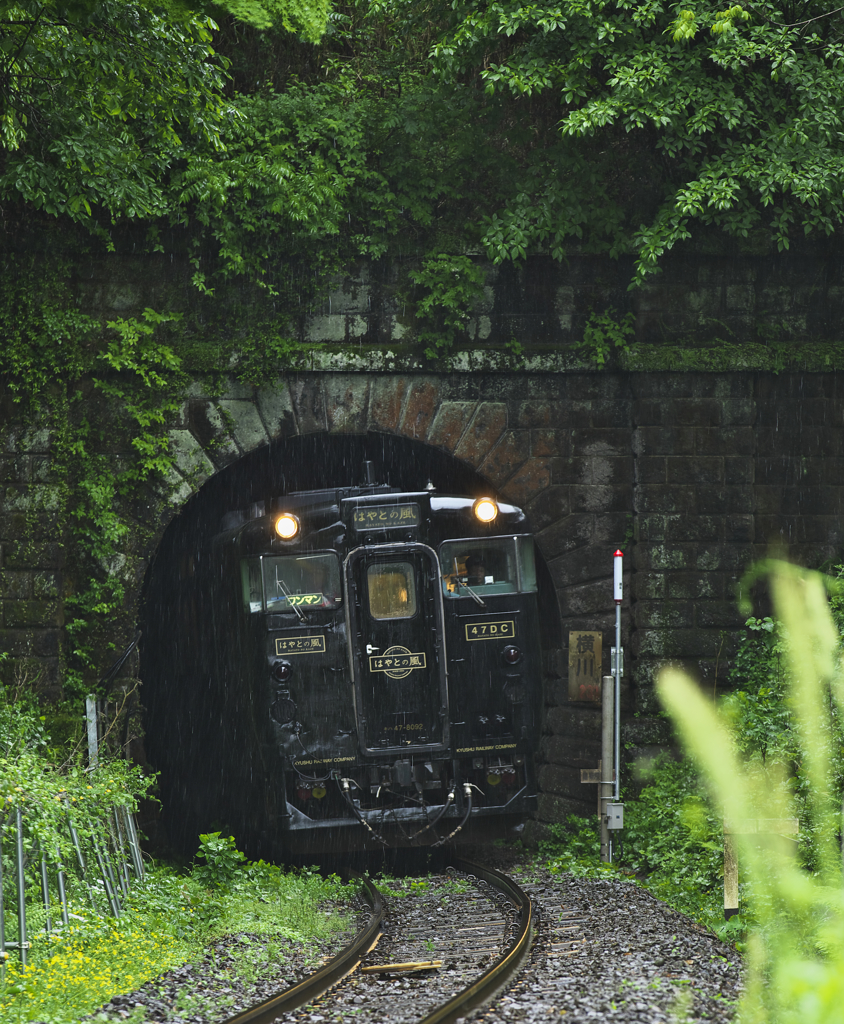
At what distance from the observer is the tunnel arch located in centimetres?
1123

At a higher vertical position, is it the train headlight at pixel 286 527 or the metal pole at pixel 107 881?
the train headlight at pixel 286 527

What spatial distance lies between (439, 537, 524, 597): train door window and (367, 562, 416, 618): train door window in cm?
32

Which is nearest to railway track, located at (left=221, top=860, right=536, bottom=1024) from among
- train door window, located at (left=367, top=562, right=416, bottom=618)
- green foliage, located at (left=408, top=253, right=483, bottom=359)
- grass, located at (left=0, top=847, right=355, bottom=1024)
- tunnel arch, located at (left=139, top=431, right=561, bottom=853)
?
grass, located at (left=0, top=847, right=355, bottom=1024)

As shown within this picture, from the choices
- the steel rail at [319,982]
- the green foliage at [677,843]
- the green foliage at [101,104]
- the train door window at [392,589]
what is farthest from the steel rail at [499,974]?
the green foliage at [101,104]

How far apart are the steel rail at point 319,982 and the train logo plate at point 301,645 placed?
8.38 ft

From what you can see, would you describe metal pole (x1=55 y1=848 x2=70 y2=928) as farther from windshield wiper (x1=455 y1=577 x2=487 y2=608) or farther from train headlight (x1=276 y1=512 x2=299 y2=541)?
windshield wiper (x1=455 y1=577 x2=487 y2=608)

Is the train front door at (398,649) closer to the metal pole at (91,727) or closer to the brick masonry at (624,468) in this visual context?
the brick masonry at (624,468)

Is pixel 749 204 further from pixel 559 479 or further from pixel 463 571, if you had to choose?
pixel 463 571

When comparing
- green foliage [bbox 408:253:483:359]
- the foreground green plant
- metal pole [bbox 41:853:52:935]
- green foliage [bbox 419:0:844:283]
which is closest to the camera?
the foreground green plant

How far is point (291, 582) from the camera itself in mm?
9453

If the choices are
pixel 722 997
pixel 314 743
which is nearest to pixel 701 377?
pixel 314 743

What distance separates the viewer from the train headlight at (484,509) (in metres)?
9.67

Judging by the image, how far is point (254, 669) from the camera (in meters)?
9.32

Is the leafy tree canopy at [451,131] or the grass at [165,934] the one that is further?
the leafy tree canopy at [451,131]
